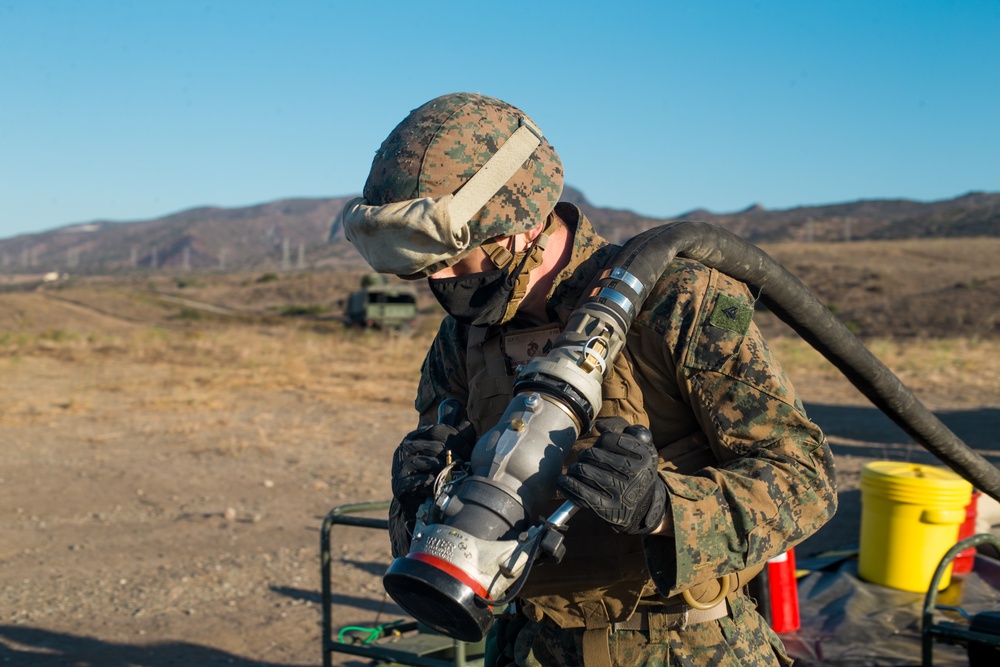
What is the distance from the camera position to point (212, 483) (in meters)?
9.20

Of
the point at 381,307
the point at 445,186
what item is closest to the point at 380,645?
the point at 445,186

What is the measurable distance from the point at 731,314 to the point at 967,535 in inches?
167

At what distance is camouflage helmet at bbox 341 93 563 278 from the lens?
1.86 m

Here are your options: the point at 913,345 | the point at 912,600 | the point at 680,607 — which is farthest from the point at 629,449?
the point at 913,345

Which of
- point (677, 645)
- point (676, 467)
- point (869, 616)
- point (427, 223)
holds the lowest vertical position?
point (869, 616)

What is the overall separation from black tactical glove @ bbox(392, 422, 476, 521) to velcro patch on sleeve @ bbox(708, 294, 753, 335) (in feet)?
1.72

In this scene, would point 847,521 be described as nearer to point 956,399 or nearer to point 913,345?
point 956,399

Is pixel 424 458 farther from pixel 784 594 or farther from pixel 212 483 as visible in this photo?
pixel 212 483

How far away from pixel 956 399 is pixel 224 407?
1066cm

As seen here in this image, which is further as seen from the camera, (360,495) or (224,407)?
(224,407)

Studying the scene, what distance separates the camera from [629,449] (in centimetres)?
154

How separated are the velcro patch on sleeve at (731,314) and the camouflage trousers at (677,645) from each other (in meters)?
0.57

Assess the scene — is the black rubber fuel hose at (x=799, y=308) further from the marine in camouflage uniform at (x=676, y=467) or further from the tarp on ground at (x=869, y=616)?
the tarp on ground at (x=869, y=616)

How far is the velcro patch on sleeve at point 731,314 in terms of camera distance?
5.74 feet
